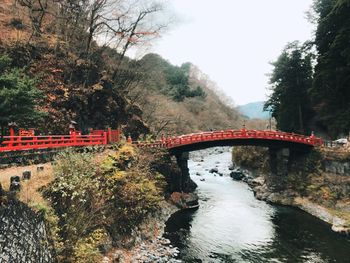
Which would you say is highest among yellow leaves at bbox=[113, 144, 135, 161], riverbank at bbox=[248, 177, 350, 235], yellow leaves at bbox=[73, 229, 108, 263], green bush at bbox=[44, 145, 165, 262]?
yellow leaves at bbox=[113, 144, 135, 161]

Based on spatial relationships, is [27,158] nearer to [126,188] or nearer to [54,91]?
[126,188]

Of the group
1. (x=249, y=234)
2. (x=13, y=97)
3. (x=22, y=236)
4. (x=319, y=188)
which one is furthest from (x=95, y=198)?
(x=319, y=188)

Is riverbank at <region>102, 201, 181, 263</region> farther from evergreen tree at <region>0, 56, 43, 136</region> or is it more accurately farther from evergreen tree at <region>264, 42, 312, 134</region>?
evergreen tree at <region>264, 42, 312, 134</region>

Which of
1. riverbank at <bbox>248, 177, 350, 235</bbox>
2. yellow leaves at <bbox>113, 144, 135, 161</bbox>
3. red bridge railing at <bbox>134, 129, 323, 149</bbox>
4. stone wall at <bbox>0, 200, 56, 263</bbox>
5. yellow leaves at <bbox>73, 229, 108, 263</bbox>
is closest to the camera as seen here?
stone wall at <bbox>0, 200, 56, 263</bbox>

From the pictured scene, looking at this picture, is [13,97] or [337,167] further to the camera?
[337,167]

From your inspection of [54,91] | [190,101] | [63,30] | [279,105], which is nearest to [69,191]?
[54,91]

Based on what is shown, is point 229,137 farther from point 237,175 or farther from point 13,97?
point 13,97

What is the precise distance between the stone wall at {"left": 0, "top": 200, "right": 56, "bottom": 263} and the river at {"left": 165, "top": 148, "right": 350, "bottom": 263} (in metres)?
11.6

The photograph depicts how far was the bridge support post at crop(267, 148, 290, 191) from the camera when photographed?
4328 cm

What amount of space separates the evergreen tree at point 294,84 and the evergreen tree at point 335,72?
14.9 feet

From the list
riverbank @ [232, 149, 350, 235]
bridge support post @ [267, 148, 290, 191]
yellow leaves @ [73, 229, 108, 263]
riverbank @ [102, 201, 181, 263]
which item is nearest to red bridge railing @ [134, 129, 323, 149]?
riverbank @ [232, 149, 350, 235]

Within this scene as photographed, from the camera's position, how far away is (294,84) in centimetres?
5031

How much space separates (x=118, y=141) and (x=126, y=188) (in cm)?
927

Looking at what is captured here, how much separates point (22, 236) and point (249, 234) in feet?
67.9
